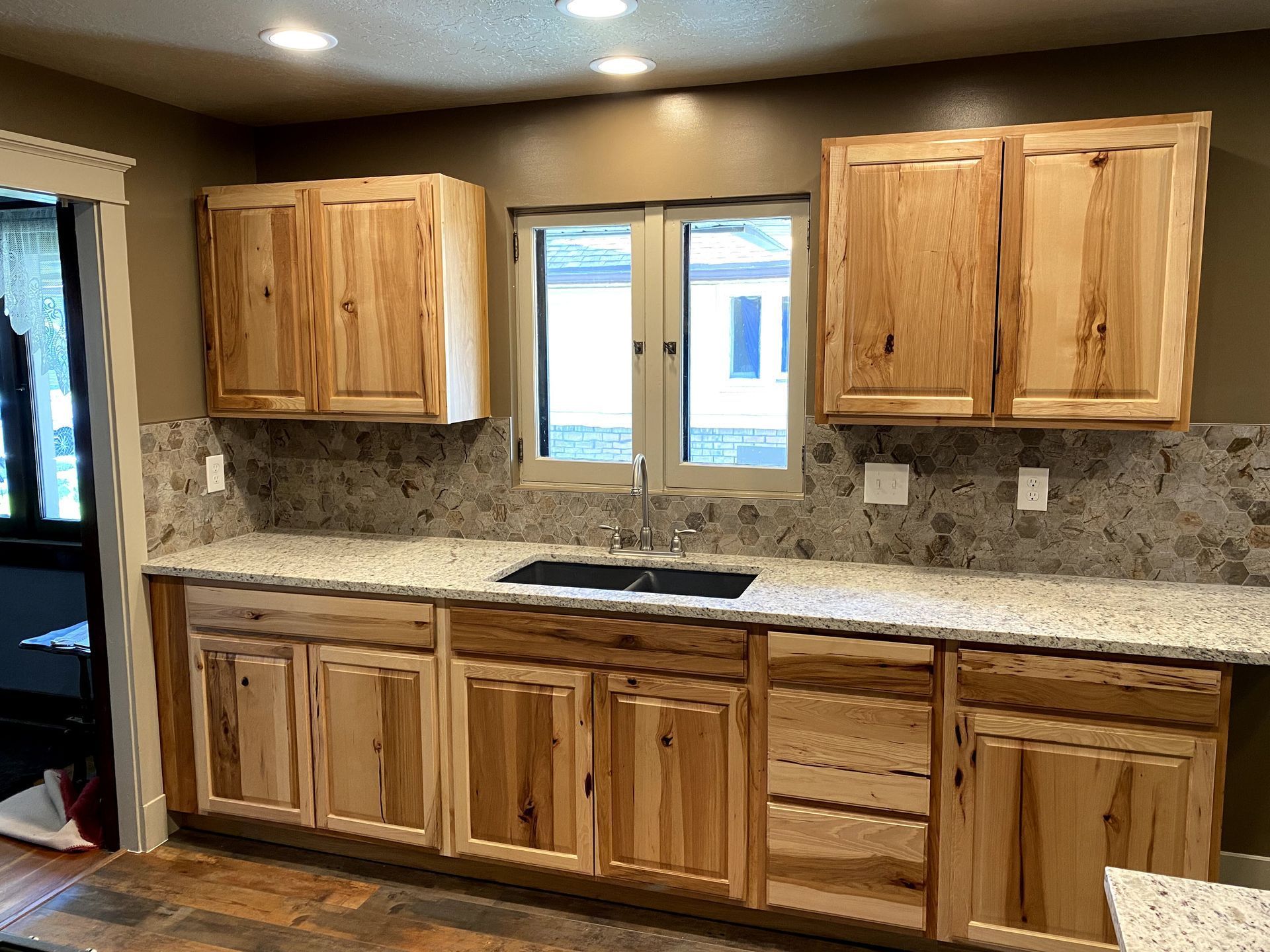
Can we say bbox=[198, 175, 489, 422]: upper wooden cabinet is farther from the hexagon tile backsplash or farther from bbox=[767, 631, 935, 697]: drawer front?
bbox=[767, 631, 935, 697]: drawer front

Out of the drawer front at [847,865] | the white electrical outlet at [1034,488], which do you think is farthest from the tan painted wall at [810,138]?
the drawer front at [847,865]

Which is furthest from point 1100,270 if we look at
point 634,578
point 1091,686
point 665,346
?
point 634,578

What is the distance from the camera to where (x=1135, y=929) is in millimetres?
1022

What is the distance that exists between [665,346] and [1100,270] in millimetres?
1235

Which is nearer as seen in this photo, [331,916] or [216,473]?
[331,916]

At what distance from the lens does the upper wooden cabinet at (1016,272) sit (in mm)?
2256

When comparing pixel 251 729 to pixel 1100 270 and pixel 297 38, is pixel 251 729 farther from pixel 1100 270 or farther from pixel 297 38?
pixel 1100 270

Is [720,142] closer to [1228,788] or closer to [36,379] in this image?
[1228,788]

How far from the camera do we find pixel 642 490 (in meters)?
2.96

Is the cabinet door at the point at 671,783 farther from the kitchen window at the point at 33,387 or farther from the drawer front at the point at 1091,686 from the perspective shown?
the kitchen window at the point at 33,387

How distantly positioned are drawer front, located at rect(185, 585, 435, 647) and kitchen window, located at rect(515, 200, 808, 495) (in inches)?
28.6

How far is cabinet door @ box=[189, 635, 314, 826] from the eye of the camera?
9.23ft

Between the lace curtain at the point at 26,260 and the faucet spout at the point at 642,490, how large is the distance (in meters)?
2.37

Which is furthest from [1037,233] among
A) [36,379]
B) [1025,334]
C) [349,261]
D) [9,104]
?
[36,379]
